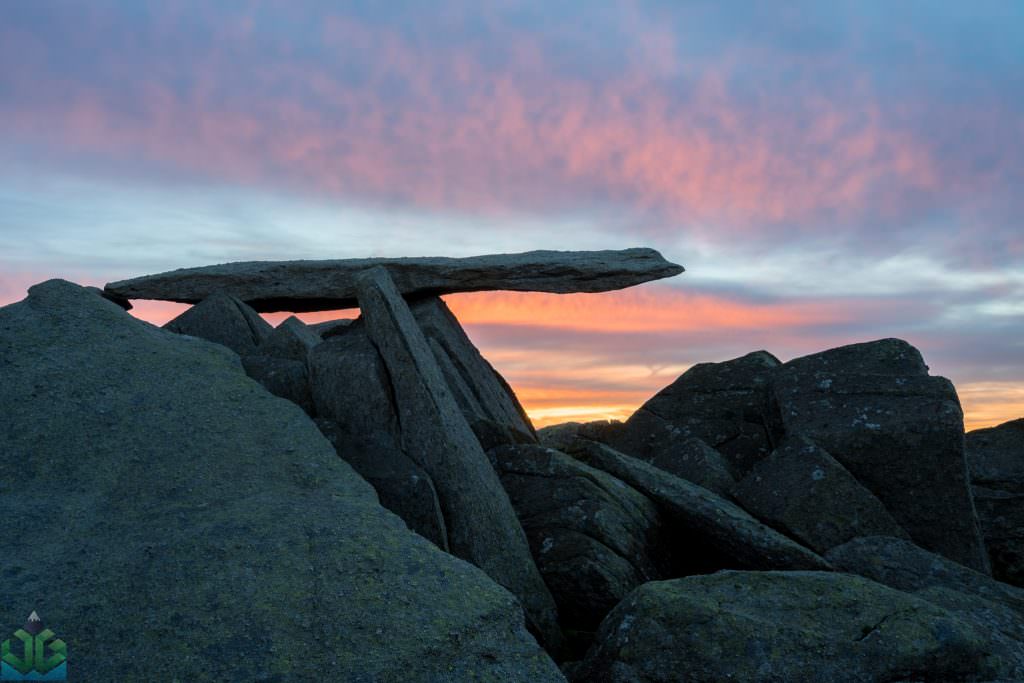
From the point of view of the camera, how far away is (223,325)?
14812mm

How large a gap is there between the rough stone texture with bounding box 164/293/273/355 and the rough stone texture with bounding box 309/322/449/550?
3261 mm

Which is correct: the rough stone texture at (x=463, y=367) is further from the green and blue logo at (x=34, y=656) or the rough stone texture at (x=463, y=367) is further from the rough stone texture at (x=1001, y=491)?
the green and blue logo at (x=34, y=656)

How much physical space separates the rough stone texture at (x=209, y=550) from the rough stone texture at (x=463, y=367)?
5480 millimetres

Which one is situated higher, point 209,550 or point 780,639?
point 209,550

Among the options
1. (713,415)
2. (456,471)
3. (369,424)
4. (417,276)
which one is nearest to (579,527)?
(456,471)

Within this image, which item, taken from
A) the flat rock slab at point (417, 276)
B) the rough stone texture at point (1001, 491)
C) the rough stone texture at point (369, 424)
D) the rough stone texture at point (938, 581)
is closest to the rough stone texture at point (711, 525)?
the rough stone texture at point (938, 581)

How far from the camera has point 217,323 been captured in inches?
585

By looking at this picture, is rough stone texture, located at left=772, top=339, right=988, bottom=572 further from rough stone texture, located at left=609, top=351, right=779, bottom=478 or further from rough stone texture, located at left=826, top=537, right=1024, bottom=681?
rough stone texture, located at left=826, top=537, right=1024, bottom=681

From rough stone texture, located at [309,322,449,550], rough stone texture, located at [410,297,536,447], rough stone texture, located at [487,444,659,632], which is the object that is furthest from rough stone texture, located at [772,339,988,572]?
rough stone texture, located at [309,322,449,550]

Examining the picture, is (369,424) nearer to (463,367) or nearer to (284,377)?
(284,377)

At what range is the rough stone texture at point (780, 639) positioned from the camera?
25.3ft

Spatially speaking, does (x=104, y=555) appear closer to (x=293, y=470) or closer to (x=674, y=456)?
(x=293, y=470)

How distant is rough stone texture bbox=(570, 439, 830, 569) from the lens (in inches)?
416

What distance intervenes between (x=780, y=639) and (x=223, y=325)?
10.1 metres
